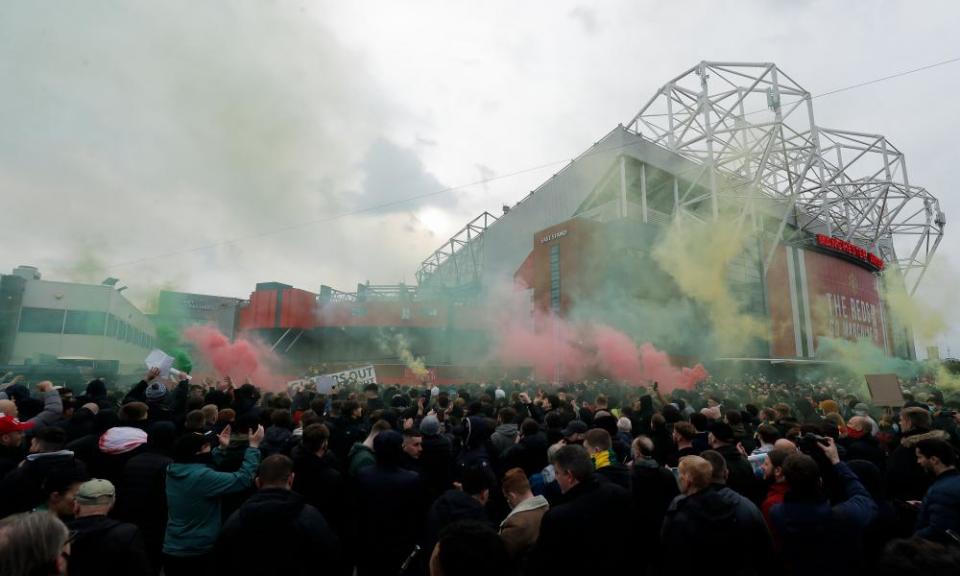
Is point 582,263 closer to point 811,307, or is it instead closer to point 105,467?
point 811,307

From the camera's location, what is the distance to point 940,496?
11.2 feet

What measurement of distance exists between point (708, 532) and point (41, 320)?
1447 inches

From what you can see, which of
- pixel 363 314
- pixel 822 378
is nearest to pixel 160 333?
pixel 363 314

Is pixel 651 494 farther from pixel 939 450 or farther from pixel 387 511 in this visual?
pixel 387 511

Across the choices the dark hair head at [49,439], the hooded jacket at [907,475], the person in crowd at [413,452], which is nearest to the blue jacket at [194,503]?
the dark hair head at [49,439]

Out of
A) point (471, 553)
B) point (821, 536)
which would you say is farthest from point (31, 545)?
point (821, 536)

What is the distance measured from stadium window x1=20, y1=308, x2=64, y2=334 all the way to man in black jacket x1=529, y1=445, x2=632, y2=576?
117 feet

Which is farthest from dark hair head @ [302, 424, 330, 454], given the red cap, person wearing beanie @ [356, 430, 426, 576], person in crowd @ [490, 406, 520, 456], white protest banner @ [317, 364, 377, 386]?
white protest banner @ [317, 364, 377, 386]

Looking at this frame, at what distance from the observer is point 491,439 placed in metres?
5.72

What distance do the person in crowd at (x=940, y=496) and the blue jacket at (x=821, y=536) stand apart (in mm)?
520

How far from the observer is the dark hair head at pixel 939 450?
11.7 feet

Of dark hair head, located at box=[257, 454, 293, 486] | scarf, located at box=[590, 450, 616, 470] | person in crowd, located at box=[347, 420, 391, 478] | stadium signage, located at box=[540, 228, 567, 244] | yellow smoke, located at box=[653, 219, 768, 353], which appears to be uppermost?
stadium signage, located at box=[540, 228, 567, 244]

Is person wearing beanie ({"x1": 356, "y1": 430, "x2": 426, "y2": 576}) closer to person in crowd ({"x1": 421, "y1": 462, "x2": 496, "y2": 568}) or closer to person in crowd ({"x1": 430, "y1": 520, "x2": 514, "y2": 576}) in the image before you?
person in crowd ({"x1": 421, "y1": 462, "x2": 496, "y2": 568})

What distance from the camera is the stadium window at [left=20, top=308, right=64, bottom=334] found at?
91.6 feet
